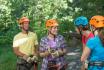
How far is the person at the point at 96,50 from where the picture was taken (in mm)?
5179

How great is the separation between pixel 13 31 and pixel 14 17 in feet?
7.11

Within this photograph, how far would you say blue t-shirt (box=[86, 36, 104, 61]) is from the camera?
5.17 metres

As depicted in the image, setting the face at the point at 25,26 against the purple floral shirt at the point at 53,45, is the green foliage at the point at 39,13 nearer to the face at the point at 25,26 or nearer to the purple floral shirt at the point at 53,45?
the face at the point at 25,26

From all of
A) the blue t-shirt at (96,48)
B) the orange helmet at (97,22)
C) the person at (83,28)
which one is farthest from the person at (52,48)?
the blue t-shirt at (96,48)

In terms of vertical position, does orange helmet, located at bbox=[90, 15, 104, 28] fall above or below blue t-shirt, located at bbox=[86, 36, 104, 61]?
above

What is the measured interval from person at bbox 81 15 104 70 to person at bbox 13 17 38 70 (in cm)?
247

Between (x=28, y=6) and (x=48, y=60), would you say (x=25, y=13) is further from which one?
(x=48, y=60)

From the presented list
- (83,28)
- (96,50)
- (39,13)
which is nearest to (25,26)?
(83,28)

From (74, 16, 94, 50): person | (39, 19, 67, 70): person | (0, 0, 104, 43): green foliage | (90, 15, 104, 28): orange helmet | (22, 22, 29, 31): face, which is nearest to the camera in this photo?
(90, 15, 104, 28): orange helmet

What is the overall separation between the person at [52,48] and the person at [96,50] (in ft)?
5.24

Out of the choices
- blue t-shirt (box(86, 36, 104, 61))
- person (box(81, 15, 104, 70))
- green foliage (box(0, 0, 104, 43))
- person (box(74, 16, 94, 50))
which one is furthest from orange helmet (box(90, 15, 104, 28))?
green foliage (box(0, 0, 104, 43))

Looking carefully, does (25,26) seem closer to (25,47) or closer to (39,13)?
(25,47)

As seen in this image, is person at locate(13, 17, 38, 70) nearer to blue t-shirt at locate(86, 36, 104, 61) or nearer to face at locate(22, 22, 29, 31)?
face at locate(22, 22, 29, 31)

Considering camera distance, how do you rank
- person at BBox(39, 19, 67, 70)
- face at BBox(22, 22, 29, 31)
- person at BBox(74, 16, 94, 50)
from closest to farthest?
person at BBox(74, 16, 94, 50), person at BBox(39, 19, 67, 70), face at BBox(22, 22, 29, 31)
